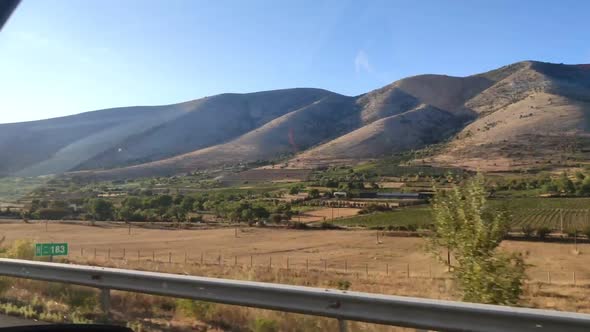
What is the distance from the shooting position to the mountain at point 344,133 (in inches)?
4510

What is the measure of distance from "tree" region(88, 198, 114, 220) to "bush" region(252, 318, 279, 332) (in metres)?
54.6

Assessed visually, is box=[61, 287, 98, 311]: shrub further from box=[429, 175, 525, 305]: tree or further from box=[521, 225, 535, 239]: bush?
box=[521, 225, 535, 239]: bush

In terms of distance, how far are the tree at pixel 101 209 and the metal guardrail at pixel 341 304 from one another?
172 ft

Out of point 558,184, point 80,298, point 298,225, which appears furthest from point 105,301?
point 558,184

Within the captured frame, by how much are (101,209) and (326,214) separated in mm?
30402

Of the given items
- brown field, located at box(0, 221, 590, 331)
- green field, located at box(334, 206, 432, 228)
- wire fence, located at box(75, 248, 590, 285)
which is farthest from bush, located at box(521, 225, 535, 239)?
wire fence, located at box(75, 248, 590, 285)

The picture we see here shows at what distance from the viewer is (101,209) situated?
58.2m

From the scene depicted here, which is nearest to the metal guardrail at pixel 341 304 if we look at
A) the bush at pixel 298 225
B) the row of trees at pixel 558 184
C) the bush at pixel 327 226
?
the bush at pixel 298 225

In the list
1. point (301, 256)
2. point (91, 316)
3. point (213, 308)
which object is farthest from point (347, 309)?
point (301, 256)

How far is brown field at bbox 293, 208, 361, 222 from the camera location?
7355 centimetres

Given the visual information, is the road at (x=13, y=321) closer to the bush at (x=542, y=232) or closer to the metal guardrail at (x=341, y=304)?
the metal guardrail at (x=341, y=304)

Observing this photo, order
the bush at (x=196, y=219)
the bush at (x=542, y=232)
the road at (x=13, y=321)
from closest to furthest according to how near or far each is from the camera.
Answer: the road at (x=13, y=321), the bush at (x=542, y=232), the bush at (x=196, y=219)

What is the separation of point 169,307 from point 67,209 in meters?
51.6

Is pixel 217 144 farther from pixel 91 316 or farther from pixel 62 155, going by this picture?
pixel 91 316
